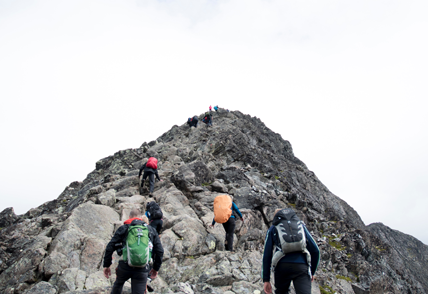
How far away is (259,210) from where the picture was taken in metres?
17.7

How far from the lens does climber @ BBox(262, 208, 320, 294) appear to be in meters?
5.58

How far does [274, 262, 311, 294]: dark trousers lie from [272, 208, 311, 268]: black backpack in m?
0.18

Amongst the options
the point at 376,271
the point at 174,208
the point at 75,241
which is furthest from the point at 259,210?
the point at 75,241

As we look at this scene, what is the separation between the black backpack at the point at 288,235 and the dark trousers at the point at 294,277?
0.18 m

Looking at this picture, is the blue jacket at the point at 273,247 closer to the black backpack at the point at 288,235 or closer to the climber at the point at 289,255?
the climber at the point at 289,255

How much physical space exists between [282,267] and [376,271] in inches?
665

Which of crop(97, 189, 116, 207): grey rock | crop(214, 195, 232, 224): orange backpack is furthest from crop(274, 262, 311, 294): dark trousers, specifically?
crop(97, 189, 116, 207): grey rock

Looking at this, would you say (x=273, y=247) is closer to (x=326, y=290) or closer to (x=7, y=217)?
(x=326, y=290)

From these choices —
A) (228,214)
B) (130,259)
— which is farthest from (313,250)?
(228,214)

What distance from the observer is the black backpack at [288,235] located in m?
5.58

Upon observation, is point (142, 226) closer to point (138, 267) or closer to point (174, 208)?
point (138, 267)

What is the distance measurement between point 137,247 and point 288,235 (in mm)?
3514

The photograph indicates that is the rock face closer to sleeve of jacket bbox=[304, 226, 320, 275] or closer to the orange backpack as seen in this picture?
the orange backpack

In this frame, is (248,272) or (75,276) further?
(248,272)
